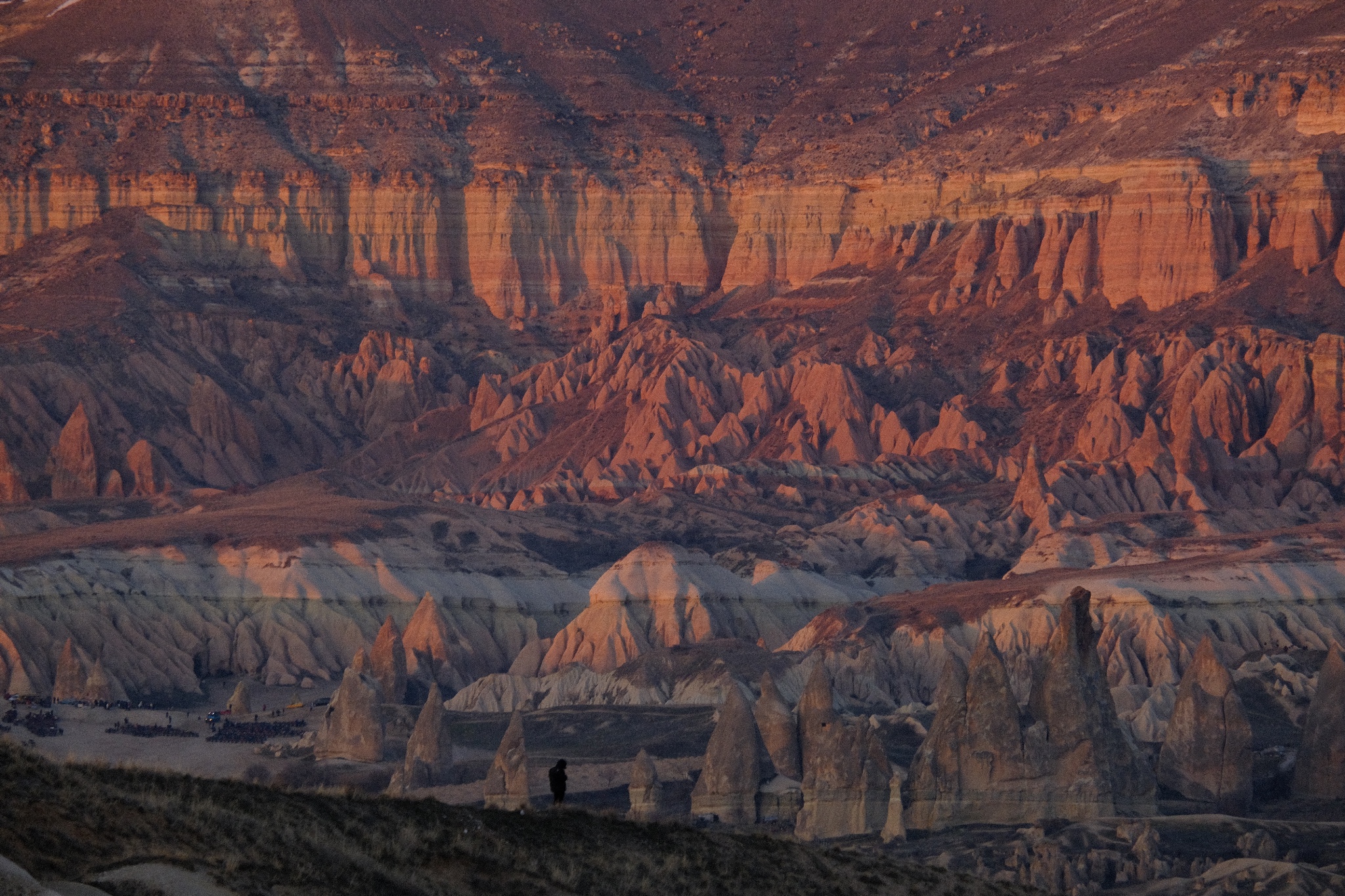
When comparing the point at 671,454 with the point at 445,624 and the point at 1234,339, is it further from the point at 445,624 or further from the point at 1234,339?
the point at 445,624

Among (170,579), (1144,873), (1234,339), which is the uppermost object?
(1234,339)

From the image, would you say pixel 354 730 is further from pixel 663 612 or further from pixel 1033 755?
pixel 663 612

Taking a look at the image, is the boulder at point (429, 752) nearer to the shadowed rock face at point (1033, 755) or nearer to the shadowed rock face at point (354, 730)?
the shadowed rock face at point (354, 730)

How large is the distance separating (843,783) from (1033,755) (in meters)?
5.25

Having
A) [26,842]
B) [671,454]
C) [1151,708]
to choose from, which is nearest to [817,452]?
[671,454]

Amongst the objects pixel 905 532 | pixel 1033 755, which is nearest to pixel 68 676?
pixel 905 532

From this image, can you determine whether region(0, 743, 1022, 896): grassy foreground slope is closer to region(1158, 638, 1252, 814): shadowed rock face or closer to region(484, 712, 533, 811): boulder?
region(484, 712, 533, 811): boulder

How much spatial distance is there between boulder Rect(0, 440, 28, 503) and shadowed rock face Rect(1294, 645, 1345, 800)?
103 meters

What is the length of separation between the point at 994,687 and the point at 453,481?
114 meters

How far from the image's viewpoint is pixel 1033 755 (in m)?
84.4

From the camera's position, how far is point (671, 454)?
191750 millimetres

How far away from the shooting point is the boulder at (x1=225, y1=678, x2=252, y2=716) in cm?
12625

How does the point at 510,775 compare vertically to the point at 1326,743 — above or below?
below

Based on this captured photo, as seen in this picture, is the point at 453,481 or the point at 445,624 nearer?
the point at 445,624
